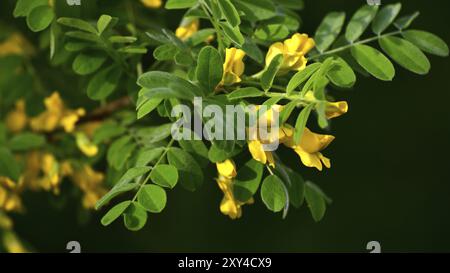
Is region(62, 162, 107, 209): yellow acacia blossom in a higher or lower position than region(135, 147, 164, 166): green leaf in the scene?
higher

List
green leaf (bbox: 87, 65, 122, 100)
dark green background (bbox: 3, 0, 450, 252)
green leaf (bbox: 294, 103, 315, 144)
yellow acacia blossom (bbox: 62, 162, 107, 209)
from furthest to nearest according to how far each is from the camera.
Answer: dark green background (bbox: 3, 0, 450, 252), yellow acacia blossom (bbox: 62, 162, 107, 209), green leaf (bbox: 87, 65, 122, 100), green leaf (bbox: 294, 103, 315, 144)

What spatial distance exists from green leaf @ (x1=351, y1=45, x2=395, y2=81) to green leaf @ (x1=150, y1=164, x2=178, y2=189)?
0.19m

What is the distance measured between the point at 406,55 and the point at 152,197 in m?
0.26

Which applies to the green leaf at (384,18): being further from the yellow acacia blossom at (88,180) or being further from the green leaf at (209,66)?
the yellow acacia blossom at (88,180)

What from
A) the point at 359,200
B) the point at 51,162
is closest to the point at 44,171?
the point at 51,162

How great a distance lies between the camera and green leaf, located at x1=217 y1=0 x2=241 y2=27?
24.0 inches

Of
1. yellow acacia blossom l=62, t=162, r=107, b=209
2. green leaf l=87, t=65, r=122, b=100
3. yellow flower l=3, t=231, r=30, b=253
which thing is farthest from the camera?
yellow flower l=3, t=231, r=30, b=253

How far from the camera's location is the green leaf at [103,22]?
2.18 ft

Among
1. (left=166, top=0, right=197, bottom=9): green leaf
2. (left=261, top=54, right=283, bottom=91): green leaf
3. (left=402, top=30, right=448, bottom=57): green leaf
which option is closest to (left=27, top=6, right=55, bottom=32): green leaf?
(left=166, top=0, right=197, bottom=9): green leaf

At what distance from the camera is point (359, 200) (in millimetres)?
1555

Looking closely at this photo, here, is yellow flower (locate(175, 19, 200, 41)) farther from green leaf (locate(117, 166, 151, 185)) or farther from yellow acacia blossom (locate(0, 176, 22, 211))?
yellow acacia blossom (locate(0, 176, 22, 211))

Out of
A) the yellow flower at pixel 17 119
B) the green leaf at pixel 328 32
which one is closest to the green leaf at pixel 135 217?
the green leaf at pixel 328 32
